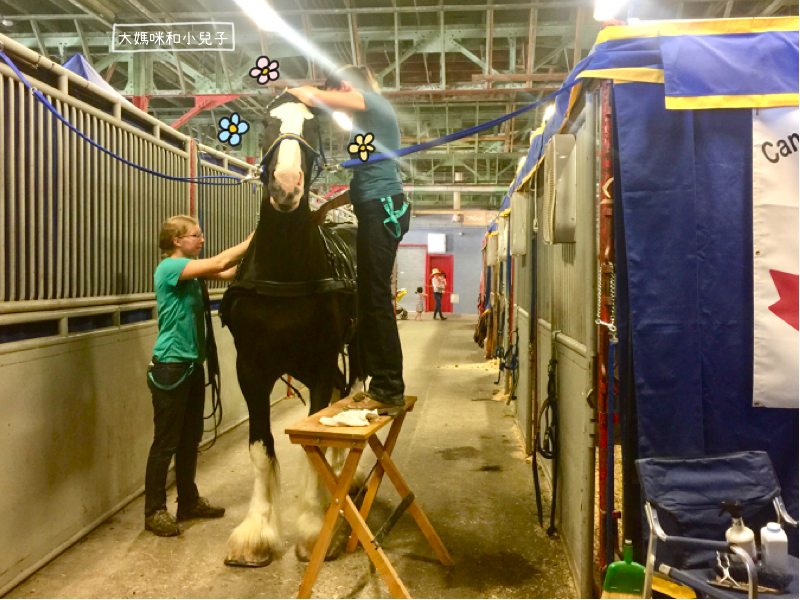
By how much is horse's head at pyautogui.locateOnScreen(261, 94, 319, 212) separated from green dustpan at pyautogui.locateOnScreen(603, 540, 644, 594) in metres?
1.97

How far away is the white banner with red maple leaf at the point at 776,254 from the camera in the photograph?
1916 millimetres

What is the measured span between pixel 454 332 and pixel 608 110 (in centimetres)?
1298

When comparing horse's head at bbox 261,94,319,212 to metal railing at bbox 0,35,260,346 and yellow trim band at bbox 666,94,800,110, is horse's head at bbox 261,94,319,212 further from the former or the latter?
yellow trim band at bbox 666,94,800,110

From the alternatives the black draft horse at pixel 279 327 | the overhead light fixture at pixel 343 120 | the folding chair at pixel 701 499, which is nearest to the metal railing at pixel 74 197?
the black draft horse at pixel 279 327

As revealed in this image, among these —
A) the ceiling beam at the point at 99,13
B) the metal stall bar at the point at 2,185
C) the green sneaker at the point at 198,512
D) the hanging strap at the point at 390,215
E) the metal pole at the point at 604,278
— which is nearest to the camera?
the metal pole at the point at 604,278

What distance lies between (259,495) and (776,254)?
2614 millimetres

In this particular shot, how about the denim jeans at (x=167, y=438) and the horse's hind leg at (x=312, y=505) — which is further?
the denim jeans at (x=167, y=438)

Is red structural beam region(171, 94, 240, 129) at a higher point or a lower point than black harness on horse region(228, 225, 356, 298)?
higher

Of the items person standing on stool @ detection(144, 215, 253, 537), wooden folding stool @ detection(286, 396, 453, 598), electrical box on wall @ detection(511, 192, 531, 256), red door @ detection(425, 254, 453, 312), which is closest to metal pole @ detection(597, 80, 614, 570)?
wooden folding stool @ detection(286, 396, 453, 598)

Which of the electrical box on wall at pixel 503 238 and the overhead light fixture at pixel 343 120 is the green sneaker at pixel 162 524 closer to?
the overhead light fixture at pixel 343 120

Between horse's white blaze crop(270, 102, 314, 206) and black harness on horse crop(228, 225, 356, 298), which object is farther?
black harness on horse crop(228, 225, 356, 298)

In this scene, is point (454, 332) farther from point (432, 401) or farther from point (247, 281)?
point (247, 281)

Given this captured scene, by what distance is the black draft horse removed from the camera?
264cm

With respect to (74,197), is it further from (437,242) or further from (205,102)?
(437,242)
